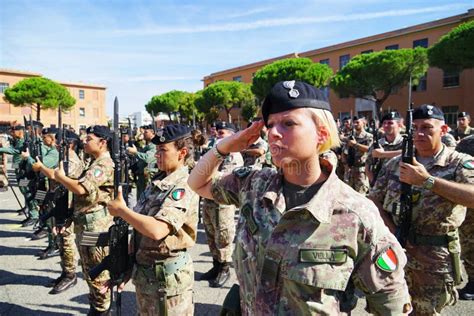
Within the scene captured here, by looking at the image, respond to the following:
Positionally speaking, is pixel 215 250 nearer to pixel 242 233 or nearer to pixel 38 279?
pixel 38 279

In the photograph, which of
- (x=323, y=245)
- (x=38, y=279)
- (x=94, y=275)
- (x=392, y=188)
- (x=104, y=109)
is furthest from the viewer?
(x=104, y=109)

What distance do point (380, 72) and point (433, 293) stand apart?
29662 millimetres

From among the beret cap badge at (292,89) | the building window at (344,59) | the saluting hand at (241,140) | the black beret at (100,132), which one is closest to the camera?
the beret cap badge at (292,89)

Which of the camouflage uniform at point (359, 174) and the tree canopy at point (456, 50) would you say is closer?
the camouflage uniform at point (359, 174)

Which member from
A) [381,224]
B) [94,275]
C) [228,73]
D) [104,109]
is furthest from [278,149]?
[104,109]

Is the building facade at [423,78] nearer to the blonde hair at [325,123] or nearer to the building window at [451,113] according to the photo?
the building window at [451,113]

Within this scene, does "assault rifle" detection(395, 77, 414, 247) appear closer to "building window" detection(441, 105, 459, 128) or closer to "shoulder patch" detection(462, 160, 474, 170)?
"shoulder patch" detection(462, 160, 474, 170)

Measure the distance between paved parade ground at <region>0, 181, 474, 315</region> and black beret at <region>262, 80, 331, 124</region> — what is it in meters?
3.49

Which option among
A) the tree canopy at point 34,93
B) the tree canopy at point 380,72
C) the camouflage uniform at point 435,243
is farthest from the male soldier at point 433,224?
the tree canopy at point 34,93

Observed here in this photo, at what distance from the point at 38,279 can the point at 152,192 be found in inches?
149

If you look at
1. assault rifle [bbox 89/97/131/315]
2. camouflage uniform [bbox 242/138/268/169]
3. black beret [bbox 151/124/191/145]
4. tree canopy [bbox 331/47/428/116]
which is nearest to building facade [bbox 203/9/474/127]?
tree canopy [bbox 331/47/428/116]

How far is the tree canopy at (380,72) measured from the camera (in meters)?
28.8

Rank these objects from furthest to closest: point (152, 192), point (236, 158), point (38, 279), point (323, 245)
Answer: point (236, 158) < point (38, 279) < point (152, 192) < point (323, 245)

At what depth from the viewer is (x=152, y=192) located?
2.90 m
